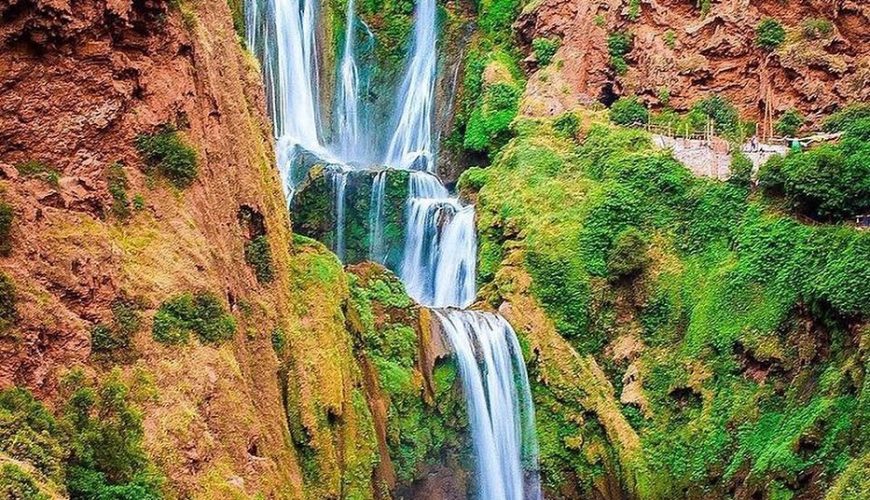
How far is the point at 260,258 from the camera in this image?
18609 millimetres

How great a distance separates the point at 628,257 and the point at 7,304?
20.0m

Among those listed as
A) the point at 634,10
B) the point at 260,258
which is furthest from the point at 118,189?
the point at 634,10

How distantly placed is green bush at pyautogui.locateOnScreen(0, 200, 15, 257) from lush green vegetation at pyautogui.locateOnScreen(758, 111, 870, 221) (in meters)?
21.1

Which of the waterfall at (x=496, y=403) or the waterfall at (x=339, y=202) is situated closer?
the waterfall at (x=496, y=403)

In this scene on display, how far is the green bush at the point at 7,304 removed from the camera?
11852 mm

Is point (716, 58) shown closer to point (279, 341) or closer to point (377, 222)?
point (377, 222)

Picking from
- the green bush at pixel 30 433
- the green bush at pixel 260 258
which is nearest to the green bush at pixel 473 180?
the green bush at pixel 260 258

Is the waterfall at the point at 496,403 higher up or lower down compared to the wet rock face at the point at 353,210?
lower down

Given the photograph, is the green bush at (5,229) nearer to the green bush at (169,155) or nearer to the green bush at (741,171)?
the green bush at (169,155)

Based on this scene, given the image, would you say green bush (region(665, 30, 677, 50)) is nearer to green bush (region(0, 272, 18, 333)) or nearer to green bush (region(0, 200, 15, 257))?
green bush (region(0, 200, 15, 257))

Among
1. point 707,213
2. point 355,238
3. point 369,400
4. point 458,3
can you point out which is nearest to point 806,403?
point 707,213

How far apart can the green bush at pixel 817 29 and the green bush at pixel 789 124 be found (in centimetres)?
315

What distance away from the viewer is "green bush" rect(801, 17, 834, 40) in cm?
3344

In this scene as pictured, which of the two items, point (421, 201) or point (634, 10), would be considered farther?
point (634, 10)
